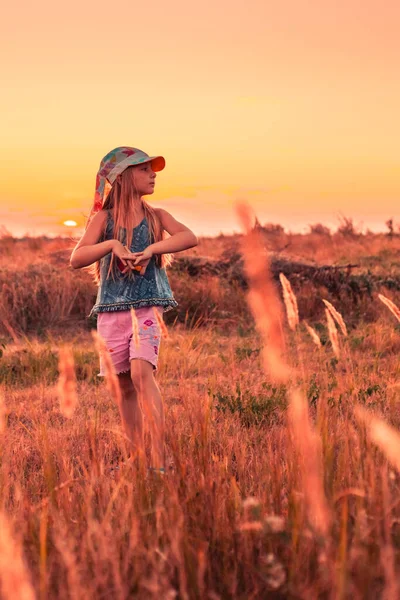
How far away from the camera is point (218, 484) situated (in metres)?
2.64

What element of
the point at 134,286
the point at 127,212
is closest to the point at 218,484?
the point at 134,286

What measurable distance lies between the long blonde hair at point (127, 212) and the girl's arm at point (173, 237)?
1.8 inches

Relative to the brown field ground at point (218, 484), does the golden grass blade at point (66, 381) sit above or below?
above

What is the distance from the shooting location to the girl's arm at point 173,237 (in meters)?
3.89

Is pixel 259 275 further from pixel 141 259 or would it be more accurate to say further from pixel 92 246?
pixel 92 246

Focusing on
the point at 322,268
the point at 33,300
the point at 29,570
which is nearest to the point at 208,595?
the point at 29,570

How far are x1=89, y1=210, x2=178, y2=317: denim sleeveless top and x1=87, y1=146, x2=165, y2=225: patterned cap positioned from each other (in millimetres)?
109

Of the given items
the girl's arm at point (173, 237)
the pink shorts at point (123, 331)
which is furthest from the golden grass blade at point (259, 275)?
the pink shorts at point (123, 331)

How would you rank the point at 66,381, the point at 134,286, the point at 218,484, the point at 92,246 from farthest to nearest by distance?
the point at 134,286 < the point at 92,246 < the point at 218,484 < the point at 66,381

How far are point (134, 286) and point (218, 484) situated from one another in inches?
67.0

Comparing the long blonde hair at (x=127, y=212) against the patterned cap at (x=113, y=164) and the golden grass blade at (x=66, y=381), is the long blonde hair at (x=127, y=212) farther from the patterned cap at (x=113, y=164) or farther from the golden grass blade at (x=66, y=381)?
the golden grass blade at (x=66, y=381)

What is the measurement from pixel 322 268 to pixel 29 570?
915 centimetres

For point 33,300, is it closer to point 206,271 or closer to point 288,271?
point 206,271

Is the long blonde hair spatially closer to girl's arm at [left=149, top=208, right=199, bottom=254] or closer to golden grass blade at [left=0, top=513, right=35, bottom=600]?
girl's arm at [left=149, top=208, right=199, bottom=254]
